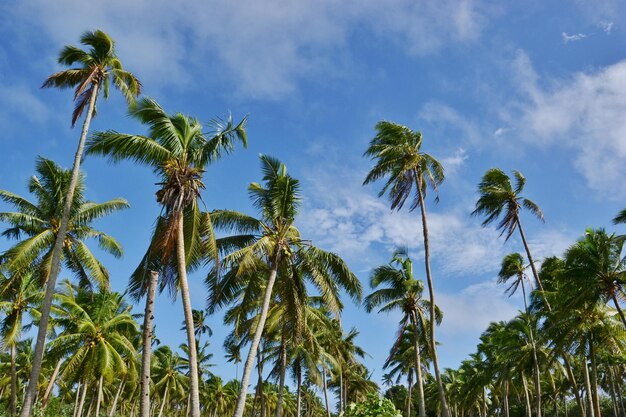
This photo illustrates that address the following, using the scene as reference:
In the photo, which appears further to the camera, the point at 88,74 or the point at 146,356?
the point at 88,74

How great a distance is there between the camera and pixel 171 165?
565 inches

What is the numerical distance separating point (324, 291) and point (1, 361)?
40431mm

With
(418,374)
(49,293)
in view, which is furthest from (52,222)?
(418,374)

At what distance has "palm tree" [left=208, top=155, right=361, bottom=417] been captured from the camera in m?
16.8

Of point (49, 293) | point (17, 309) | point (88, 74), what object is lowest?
point (49, 293)

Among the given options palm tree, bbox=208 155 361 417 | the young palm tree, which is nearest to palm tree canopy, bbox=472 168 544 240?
the young palm tree

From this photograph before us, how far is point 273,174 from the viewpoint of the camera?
59.0 feet

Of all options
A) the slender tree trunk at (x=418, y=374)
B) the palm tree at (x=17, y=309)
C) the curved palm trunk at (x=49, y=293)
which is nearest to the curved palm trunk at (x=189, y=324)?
the curved palm trunk at (x=49, y=293)

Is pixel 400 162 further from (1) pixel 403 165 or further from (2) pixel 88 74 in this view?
(2) pixel 88 74

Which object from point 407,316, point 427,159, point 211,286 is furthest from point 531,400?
point 211,286

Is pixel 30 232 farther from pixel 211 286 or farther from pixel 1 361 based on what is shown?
pixel 1 361

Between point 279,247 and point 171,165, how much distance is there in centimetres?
453

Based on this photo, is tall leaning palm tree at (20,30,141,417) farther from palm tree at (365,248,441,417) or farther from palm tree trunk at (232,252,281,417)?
palm tree at (365,248,441,417)

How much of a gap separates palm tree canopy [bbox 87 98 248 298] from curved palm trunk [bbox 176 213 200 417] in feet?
1.03
